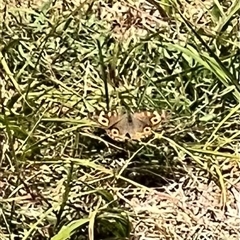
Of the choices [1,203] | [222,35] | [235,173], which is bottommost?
[1,203]

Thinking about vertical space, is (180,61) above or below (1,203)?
above

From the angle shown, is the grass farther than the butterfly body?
No

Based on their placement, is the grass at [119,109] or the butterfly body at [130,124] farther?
the butterfly body at [130,124]

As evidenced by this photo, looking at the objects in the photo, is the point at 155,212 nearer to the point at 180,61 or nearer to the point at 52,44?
the point at 180,61

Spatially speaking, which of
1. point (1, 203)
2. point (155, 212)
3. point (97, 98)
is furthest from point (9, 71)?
point (155, 212)
